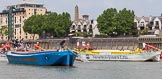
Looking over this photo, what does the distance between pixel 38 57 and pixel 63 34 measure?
103685 millimetres

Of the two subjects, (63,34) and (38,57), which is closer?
(38,57)

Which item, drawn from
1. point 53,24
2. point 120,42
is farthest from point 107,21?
point 53,24

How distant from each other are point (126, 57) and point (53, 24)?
88.4m

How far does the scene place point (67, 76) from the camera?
170 ft

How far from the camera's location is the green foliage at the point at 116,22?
5846 inches

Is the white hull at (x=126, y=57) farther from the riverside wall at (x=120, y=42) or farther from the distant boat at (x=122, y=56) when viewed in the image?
the riverside wall at (x=120, y=42)

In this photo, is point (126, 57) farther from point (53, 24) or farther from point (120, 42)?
point (53, 24)

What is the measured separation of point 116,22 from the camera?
489 ft

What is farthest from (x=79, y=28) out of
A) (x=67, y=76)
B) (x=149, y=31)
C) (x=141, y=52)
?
(x=67, y=76)

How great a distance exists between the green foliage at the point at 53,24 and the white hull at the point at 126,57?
8325 centimetres

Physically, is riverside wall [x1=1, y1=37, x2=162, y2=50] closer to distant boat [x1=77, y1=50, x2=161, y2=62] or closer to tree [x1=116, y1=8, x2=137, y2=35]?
tree [x1=116, y1=8, x2=137, y2=35]

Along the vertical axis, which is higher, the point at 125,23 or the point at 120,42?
the point at 125,23

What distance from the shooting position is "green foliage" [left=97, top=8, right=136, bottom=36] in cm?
14850

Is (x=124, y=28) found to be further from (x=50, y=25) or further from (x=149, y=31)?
(x=50, y=25)
